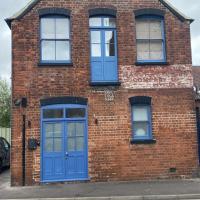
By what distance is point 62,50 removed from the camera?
59.1 ft

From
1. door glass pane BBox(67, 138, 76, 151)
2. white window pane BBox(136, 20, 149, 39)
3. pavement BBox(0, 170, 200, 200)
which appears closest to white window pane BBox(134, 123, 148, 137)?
pavement BBox(0, 170, 200, 200)

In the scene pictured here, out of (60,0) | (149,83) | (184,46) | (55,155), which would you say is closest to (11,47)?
(60,0)

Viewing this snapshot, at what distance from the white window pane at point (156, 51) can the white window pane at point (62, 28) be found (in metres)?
3.55

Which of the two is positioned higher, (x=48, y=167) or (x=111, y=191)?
(x=48, y=167)

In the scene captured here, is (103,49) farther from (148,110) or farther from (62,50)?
(148,110)

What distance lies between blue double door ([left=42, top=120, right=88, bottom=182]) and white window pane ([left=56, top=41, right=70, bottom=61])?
2641mm

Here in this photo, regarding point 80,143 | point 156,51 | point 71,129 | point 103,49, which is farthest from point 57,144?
point 156,51

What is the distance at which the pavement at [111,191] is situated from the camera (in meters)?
13.8

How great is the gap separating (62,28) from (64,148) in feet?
Answer: 16.0

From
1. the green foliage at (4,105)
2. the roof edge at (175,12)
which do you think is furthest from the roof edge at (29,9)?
the green foliage at (4,105)

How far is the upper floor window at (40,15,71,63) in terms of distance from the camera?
704 inches

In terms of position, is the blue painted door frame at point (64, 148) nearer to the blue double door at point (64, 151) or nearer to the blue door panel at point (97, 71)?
the blue double door at point (64, 151)

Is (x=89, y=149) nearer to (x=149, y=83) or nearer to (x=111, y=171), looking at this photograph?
(x=111, y=171)

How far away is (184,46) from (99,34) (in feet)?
11.8
